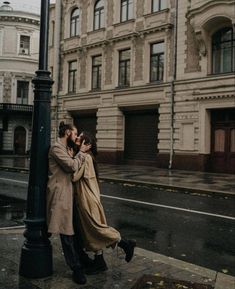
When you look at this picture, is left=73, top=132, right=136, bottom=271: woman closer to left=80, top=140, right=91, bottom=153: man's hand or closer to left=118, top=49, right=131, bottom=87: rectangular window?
left=80, top=140, right=91, bottom=153: man's hand

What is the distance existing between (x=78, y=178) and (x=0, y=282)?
54.5 inches

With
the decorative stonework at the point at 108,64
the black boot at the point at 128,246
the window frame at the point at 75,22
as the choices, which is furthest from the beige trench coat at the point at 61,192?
the window frame at the point at 75,22

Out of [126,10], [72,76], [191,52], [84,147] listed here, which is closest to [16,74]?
[72,76]

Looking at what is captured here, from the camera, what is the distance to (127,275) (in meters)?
4.79

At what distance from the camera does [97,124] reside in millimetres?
27516

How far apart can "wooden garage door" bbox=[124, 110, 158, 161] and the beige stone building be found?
0.06 m

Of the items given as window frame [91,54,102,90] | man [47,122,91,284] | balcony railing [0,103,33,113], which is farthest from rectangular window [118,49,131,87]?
man [47,122,91,284]

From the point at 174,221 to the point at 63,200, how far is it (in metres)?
4.70

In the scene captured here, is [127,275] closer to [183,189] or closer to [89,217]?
[89,217]

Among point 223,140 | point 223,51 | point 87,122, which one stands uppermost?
point 223,51

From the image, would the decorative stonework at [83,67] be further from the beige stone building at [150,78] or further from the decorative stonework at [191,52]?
the decorative stonework at [191,52]

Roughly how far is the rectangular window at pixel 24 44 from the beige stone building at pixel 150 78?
1283 centimetres

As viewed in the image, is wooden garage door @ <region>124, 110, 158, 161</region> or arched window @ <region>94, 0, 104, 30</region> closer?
wooden garage door @ <region>124, 110, 158, 161</region>

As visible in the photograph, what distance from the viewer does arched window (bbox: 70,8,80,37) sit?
30000 mm
